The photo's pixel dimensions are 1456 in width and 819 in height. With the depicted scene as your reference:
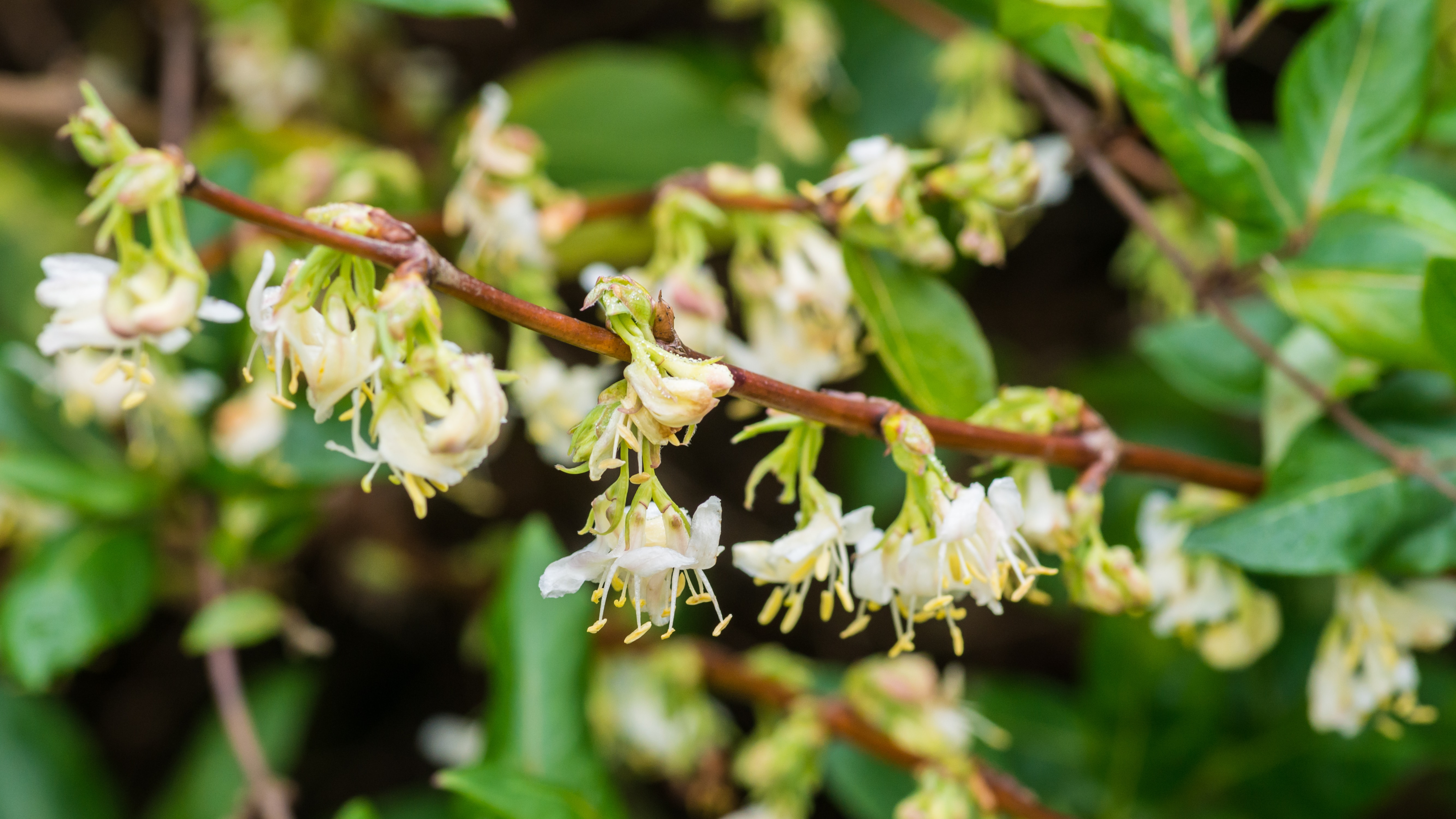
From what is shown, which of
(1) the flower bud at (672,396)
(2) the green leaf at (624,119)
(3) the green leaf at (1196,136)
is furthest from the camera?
(2) the green leaf at (624,119)

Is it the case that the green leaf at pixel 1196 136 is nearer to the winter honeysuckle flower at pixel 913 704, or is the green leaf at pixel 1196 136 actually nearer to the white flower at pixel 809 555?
the white flower at pixel 809 555

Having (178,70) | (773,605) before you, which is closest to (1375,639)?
(773,605)

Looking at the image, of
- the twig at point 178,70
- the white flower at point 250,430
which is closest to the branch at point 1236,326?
the white flower at point 250,430

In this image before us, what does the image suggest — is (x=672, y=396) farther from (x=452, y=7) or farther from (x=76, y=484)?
A: (x=76, y=484)

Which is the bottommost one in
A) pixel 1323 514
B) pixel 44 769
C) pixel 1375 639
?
pixel 44 769

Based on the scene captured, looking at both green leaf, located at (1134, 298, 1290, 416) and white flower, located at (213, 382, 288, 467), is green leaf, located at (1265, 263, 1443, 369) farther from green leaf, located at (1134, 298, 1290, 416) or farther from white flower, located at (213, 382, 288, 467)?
white flower, located at (213, 382, 288, 467)

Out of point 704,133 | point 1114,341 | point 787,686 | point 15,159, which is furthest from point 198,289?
point 1114,341

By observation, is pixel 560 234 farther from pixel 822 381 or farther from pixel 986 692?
pixel 986 692
